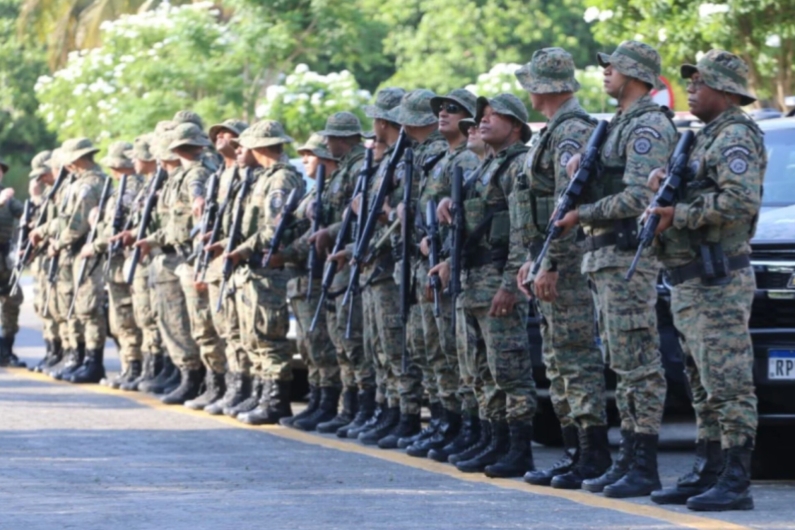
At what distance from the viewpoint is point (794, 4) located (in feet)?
55.4

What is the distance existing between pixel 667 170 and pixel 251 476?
2.86 m

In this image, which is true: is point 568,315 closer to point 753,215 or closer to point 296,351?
point 753,215

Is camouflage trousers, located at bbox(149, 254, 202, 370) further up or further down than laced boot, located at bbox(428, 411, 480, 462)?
further up

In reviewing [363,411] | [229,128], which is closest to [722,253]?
[363,411]

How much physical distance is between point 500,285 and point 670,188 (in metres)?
1.84

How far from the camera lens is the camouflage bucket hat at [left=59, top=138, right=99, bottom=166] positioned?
1711cm

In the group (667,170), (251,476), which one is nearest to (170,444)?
(251,476)

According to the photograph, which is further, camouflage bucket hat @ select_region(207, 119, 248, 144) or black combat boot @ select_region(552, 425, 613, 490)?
camouflage bucket hat @ select_region(207, 119, 248, 144)

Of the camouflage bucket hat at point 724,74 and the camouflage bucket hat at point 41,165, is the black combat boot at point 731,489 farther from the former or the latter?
the camouflage bucket hat at point 41,165

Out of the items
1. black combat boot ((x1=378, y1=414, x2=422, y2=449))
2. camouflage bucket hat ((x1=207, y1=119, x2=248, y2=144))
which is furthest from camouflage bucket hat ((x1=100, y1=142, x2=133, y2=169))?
black combat boot ((x1=378, y1=414, x2=422, y2=449))

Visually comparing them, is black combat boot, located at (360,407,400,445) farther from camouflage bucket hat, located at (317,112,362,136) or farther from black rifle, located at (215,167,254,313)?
black rifle, located at (215,167,254,313)

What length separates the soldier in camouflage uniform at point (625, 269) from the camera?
8.72 meters

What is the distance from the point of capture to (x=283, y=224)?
1290cm

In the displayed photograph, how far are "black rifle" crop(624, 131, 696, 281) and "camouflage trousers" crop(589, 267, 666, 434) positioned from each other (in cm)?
31
